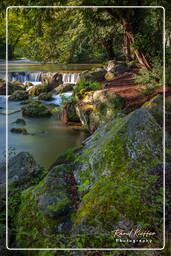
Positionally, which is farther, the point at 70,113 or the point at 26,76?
the point at 26,76

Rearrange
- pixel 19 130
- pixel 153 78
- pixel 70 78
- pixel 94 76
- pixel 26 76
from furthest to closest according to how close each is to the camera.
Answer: pixel 26 76 < pixel 70 78 < pixel 94 76 < pixel 19 130 < pixel 153 78

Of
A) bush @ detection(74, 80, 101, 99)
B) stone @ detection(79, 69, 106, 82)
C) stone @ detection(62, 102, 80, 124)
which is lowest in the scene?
stone @ detection(62, 102, 80, 124)

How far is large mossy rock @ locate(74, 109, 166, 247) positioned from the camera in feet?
11.2

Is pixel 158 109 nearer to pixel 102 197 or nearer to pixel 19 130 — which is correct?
pixel 102 197

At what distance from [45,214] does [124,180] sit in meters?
1.32

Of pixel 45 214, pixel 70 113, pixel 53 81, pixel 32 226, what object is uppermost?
pixel 53 81

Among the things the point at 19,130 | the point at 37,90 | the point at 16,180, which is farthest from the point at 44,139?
the point at 37,90

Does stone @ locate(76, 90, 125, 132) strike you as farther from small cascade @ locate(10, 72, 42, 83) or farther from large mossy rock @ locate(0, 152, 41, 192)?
small cascade @ locate(10, 72, 42, 83)

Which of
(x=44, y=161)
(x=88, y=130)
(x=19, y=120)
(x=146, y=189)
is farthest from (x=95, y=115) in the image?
(x=146, y=189)

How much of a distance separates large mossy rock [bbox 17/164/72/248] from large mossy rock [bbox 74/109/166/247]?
277mm

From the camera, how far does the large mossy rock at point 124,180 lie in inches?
134

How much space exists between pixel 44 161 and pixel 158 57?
622 centimetres

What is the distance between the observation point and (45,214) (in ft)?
13.0

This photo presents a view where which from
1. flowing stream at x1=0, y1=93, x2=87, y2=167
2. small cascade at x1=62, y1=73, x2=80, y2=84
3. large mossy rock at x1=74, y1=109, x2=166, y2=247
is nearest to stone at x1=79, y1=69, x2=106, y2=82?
flowing stream at x1=0, y1=93, x2=87, y2=167
